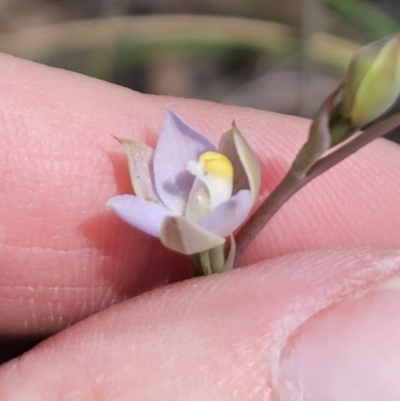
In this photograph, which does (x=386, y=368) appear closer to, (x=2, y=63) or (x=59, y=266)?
(x=59, y=266)

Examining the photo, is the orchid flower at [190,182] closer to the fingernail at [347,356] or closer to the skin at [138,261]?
the skin at [138,261]

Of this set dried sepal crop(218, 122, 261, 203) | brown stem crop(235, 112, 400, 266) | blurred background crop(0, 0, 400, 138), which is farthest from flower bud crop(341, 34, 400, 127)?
blurred background crop(0, 0, 400, 138)

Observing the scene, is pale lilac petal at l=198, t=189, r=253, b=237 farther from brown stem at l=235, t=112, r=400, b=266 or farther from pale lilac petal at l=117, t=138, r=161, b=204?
pale lilac petal at l=117, t=138, r=161, b=204

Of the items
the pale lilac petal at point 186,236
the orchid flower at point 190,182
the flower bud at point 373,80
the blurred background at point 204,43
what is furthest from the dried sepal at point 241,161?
the blurred background at point 204,43

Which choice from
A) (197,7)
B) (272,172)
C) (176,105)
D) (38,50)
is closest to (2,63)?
(176,105)

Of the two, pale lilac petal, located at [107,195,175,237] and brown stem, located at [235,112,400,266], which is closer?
brown stem, located at [235,112,400,266]

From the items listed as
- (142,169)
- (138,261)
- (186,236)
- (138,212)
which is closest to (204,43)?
(138,261)
